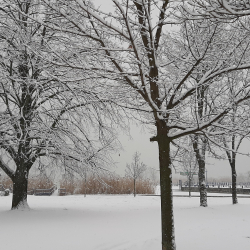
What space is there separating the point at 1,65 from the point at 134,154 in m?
18.8

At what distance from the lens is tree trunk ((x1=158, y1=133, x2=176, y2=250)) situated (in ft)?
14.3

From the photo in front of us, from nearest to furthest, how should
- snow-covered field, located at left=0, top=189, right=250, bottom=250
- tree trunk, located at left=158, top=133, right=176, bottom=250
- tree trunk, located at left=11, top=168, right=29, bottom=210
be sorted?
tree trunk, located at left=158, top=133, right=176, bottom=250
snow-covered field, located at left=0, top=189, right=250, bottom=250
tree trunk, located at left=11, top=168, right=29, bottom=210

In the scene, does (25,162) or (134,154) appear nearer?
(25,162)

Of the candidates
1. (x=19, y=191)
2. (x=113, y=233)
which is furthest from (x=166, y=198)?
(x=19, y=191)

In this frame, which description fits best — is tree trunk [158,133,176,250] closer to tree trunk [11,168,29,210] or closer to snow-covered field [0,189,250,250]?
snow-covered field [0,189,250,250]

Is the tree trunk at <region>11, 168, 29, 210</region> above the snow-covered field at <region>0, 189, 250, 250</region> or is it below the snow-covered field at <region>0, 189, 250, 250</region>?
above

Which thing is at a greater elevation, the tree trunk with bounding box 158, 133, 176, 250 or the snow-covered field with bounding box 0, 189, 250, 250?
the tree trunk with bounding box 158, 133, 176, 250

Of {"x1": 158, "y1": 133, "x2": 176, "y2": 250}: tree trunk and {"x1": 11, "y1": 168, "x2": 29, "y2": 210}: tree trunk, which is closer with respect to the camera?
{"x1": 158, "y1": 133, "x2": 176, "y2": 250}: tree trunk

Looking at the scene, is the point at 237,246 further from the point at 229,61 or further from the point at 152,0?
the point at 152,0

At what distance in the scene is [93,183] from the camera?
2528 centimetres

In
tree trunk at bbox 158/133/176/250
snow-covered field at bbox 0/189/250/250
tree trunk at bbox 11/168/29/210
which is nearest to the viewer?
tree trunk at bbox 158/133/176/250

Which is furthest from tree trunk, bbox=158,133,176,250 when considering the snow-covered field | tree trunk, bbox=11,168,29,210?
tree trunk, bbox=11,168,29,210

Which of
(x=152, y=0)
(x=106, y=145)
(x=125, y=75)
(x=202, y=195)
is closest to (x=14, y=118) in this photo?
(x=106, y=145)

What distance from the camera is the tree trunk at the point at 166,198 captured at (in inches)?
171
